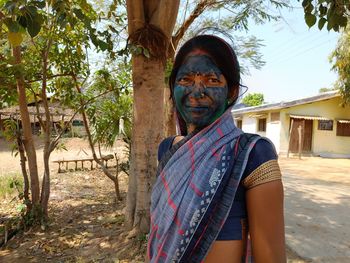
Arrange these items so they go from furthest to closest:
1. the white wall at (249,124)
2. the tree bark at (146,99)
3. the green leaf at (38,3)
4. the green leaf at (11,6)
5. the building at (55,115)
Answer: the white wall at (249,124) < the building at (55,115) < the tree bark at (146,99) < the green leaf at (38,3) < the green leaf at (11,6)

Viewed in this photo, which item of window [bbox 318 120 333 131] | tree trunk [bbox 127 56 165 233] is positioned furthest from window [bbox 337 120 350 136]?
tree trunk [bbox 127 56 165 233]

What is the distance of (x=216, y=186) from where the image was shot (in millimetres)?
968

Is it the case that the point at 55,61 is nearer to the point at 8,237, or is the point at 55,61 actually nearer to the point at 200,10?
the point at 8,237

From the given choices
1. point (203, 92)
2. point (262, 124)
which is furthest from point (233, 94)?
point (262, 124)

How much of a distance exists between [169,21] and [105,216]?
2942 millimetres

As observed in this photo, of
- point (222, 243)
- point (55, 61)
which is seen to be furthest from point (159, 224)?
point (55, 61)

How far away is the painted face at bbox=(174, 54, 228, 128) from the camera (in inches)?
44.6

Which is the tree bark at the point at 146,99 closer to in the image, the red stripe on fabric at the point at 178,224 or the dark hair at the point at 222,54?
the dark hair at the point at 222,54

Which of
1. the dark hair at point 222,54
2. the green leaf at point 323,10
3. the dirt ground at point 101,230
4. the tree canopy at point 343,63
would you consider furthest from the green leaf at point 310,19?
the tree canopy at point 343,63

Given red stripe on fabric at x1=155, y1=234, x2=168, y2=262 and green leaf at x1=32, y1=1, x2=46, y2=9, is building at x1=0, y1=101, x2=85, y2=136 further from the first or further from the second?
red stripe on fabric at x1=155, y1=234, x2=168, y2=262

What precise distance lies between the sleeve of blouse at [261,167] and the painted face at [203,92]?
229mm

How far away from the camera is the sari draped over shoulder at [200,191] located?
969 millimetres

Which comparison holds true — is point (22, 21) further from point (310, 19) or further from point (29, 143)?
point (29, 143)

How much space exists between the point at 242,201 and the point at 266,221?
9 cm
